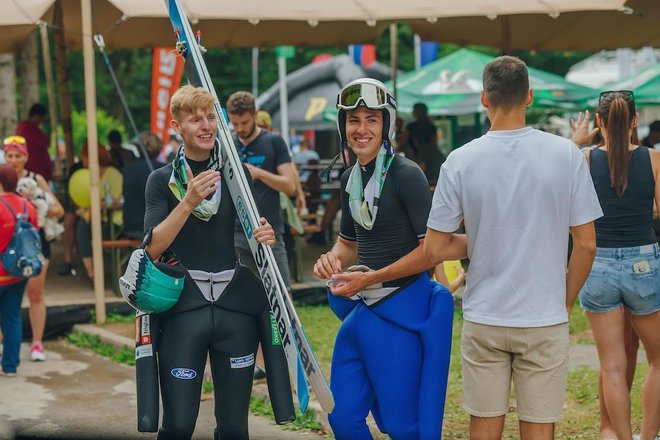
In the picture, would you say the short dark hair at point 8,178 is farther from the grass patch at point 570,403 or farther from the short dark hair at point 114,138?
the short dark hair at point 114,138

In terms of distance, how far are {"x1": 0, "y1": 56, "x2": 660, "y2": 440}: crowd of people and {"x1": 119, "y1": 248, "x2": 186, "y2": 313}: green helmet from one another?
75 mm

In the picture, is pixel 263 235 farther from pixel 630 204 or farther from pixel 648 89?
pixel 648 89

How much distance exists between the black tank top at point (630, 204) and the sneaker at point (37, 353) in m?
5.42

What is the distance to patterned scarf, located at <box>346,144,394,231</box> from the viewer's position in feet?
15.4

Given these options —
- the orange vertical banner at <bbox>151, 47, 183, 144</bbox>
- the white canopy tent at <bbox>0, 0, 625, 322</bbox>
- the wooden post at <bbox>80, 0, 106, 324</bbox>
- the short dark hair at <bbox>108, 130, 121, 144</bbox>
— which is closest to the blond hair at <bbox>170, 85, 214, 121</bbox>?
the white canopy tent at <bbox>0, 0, 625, 322</bbox>

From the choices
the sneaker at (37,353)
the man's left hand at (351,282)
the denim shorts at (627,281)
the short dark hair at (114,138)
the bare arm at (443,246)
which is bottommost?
the sneaker at (37,353)

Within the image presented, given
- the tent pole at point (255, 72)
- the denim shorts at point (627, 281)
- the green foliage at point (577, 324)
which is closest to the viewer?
the denim shorts at point (627, 281)

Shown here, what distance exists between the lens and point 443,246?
4367 mm

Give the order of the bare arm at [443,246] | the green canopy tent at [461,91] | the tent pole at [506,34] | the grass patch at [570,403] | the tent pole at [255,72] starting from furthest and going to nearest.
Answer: the tent pole at [255,72] < the green canopy tent at [461,91] < the tent pole at [506,34] < the grass patch at [570,403] < the bare arm at [443,246]

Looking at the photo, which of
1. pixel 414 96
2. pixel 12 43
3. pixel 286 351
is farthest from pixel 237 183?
pixel 414 96

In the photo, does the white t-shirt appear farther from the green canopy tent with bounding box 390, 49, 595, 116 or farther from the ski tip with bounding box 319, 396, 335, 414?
the green canopy tent with bounding box 390, 49, 595, 116

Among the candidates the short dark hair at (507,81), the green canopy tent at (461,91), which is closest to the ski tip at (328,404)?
the short dark hair at (507,81)

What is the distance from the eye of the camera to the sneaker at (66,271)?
12.8 meters

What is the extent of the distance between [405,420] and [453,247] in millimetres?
798
